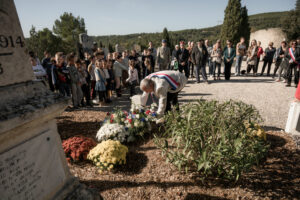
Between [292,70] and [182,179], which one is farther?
[292,70]

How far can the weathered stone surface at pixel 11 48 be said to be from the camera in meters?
1.27

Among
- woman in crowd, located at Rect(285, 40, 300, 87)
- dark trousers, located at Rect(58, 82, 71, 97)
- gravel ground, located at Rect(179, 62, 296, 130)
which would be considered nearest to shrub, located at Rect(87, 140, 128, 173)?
gravel ground, located at Rect(179, 62, 296, 130)

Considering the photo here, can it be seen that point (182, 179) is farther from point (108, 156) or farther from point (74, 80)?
point (74, 80)

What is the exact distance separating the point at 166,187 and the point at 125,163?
35.0 inches

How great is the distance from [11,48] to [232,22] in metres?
36.3

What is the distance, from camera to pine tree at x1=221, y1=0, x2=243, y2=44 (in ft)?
101

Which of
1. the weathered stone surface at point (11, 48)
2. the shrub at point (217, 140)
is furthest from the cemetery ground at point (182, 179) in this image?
the weathered stone surface at point (11, 48)

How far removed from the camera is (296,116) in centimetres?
377

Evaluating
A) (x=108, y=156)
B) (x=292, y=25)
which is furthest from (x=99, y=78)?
(x=292, y=25)

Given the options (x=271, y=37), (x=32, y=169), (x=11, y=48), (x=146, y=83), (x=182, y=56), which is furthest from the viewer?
(x=271, y=37)

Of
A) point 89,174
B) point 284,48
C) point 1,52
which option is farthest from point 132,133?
point 284,48

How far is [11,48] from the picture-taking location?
133 cm

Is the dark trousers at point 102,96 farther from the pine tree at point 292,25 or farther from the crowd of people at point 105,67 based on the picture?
the pine tree at point 292,25

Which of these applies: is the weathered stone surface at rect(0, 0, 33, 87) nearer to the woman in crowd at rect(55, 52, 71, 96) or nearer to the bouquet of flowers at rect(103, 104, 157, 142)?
the bouquet of flowers at rect(103, 104, 157, 142)
